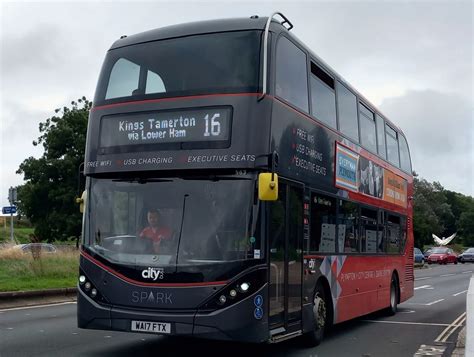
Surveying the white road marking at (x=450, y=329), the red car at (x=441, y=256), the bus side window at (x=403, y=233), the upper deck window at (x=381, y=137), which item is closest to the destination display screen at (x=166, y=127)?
the white road marking at (x=450, y=329)

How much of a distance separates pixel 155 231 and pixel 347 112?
5429mm

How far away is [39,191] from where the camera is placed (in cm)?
3759

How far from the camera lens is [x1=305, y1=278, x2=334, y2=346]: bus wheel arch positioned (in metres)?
9.78

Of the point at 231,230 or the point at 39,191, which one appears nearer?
the point at 231,230

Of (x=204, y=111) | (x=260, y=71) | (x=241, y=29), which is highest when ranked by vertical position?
(x=241, y=29)

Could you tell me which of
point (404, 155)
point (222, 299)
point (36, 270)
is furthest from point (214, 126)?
point (36, 270)

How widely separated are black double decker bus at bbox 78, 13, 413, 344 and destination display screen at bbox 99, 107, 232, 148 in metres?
0.02

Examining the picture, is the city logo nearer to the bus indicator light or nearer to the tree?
the bus indicator light

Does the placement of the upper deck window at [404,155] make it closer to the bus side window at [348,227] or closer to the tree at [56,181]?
the bus side window at [348,227]

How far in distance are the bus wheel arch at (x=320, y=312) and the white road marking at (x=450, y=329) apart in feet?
7.72

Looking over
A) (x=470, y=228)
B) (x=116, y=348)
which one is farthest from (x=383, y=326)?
(x=470, y=228)

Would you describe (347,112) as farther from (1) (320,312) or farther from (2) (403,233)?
(2) (403,233)

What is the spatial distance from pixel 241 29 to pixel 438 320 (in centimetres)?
934

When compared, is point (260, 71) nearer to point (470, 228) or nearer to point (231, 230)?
point (231, 230)
